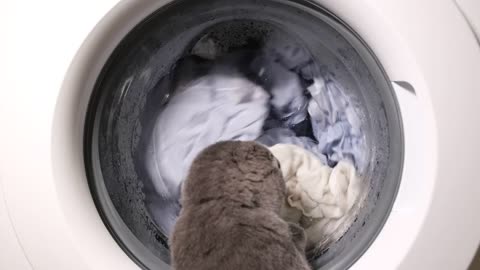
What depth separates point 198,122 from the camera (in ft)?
3.37

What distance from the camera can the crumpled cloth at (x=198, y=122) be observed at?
100cm

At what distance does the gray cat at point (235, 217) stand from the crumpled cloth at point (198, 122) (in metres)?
0.20

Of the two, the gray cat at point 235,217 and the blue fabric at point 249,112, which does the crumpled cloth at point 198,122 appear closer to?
the blue fabric at point 249,112

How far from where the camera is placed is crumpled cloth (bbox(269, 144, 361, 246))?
0.94m

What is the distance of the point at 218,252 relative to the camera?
730 millimetres

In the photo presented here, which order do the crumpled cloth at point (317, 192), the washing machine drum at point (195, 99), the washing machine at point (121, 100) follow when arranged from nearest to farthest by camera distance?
the washing machine at point (121, 100)
the washing machine drum at point (195, 99)
the crumpled cloth at point (317, 192)

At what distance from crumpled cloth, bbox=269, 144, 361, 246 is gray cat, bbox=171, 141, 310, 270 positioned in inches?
4.7

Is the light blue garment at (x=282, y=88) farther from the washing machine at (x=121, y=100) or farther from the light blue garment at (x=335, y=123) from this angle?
the washing machine at (x=121, y=100)

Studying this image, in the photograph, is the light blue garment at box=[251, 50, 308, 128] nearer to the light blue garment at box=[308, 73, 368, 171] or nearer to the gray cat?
the light blue garment at box=[308, 73, 368, 171]

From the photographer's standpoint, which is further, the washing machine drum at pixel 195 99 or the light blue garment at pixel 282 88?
the light blue garment at pixel 282 88

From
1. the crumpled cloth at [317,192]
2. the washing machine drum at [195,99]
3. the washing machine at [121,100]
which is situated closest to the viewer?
the washing machine at [121,100]

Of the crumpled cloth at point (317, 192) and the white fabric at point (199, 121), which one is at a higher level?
the white fabric at point (199, 121)

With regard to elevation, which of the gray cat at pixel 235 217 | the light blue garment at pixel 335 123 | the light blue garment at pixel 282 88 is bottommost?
the gray cat at pixel 235 217

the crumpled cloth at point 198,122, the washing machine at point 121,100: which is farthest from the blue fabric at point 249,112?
the washing machine at point 121,100
